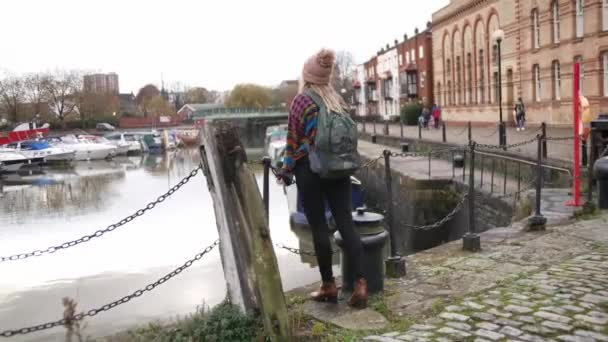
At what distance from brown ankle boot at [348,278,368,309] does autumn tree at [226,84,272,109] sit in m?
96.0

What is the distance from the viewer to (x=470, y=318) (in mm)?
4336

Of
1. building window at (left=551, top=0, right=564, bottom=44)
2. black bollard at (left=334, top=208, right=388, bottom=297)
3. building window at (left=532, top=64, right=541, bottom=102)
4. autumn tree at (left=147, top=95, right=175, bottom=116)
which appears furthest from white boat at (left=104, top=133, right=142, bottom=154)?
black bollard at (left=334, top=208, right=388, bottom=297)

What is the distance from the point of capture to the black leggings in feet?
14.5

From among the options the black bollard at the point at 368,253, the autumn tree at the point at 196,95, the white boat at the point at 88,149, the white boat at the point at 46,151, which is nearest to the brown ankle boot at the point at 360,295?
the black bollard at the point at 368,253

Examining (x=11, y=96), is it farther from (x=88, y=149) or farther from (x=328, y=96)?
(x=328, y=96)

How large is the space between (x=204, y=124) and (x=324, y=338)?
5.82 feet

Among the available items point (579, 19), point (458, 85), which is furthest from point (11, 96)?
point (579, 19)

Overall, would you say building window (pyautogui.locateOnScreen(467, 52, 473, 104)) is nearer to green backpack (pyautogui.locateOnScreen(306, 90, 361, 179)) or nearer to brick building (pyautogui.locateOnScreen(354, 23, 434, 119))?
brick building (pyautogui.locateOnScreen(354, 23, 434, 119))

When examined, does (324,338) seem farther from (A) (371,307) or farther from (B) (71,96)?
(B) (71,96)

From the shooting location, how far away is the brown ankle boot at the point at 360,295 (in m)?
4.57

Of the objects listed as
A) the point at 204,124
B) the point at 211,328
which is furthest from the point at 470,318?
the point at 204,124

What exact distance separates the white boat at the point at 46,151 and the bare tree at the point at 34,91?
33.8m

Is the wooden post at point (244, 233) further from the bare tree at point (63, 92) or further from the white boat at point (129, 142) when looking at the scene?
the bare tree at point (63, 92)

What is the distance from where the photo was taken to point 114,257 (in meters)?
13.0
